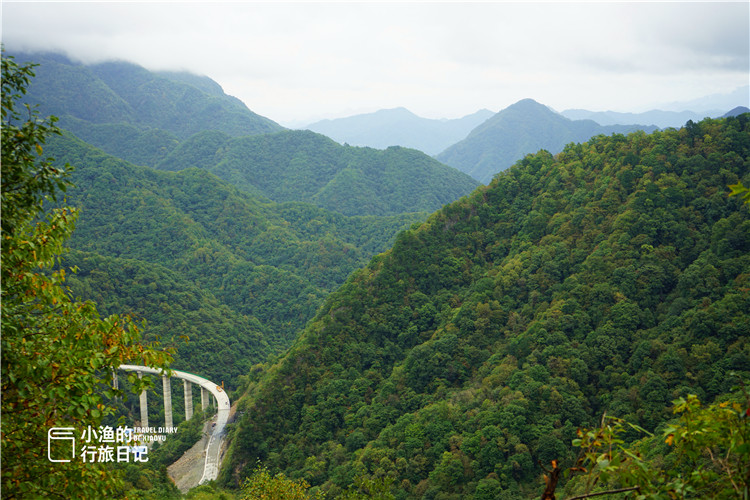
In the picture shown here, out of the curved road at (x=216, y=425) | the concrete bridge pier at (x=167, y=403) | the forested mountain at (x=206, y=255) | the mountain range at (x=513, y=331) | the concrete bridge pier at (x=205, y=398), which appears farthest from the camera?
the forested mountain at (x=206, y=255)

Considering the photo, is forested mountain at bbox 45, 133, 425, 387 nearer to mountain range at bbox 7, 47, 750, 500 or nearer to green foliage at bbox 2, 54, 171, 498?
mountain range at bbox 7, 47, 750, 500

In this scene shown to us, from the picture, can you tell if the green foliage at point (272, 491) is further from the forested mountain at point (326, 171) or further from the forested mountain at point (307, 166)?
the forested mountain at point (307, 166)

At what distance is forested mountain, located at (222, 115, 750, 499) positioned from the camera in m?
32.3

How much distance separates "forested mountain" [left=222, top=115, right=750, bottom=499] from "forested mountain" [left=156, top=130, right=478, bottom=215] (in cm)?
10463

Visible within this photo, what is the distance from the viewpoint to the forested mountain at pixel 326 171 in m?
159

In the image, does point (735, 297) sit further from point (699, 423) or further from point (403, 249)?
point (699, 423)

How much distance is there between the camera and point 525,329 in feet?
137

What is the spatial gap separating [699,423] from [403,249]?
46.2m

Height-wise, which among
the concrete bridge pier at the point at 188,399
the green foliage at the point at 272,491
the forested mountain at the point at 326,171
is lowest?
the concrete bridge pier at the point at 188,399

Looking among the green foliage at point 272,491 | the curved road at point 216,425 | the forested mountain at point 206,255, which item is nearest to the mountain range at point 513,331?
the forested mountain at point 206,255

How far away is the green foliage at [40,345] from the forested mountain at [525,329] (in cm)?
2752

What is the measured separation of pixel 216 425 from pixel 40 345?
50.9 meters

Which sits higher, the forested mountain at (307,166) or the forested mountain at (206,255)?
the forested mountain at (307,166)

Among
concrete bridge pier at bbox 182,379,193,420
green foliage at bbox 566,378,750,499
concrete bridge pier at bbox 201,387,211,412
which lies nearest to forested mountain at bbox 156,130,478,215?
concrete bridge pier at bbox 182,379,193,420
